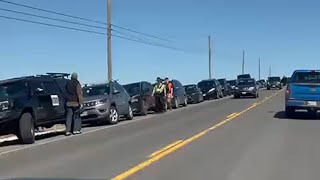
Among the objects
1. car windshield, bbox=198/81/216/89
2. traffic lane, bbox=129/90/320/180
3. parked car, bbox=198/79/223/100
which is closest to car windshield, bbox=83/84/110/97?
traffic lane, bbox=129/90/320/180

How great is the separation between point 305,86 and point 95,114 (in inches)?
327

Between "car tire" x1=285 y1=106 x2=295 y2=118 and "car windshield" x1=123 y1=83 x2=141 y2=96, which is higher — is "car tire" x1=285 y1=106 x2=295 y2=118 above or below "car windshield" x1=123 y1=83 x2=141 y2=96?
below

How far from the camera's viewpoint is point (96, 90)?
73.2ft

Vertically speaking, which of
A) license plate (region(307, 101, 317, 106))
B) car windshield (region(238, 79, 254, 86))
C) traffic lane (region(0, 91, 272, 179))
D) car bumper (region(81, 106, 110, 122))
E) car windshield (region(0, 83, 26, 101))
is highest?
car windshield (region(0, 83, 26, 101))

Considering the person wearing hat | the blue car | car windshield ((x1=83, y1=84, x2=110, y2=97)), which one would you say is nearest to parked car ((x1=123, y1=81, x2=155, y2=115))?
the person wearing hat

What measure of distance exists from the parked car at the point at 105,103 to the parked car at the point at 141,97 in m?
2.62

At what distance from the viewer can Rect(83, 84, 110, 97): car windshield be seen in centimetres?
2208

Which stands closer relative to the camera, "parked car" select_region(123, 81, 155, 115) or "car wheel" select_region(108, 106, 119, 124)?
"car wheel" select_region(108, 106, 119, 124)

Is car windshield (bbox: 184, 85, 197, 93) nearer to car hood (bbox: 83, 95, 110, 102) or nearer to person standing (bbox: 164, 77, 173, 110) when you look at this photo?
person standing (bbox: 164, 77, 173, 110)

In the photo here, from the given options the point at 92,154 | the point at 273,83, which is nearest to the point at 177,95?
the point at 92,154

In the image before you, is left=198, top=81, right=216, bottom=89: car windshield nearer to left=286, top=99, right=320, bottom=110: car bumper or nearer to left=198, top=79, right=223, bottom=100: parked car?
left=198, top=79, right=223, bottom=100: parked car

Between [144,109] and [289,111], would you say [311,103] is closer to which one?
[289,111]

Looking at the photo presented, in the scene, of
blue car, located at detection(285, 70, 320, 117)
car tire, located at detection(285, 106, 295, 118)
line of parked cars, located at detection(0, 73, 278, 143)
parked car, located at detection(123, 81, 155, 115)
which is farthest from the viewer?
parked car, located at detection(123, 81, 155, 115)

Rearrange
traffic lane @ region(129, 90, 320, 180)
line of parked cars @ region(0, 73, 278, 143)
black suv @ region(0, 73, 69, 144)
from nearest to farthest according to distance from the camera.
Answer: traffic lane @ region(129, 90, 320, 180), black suv @ region(0, 73, 69, 144), line of parked cars @ region(0, 73, 278, 143)
